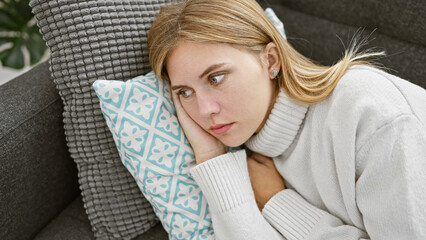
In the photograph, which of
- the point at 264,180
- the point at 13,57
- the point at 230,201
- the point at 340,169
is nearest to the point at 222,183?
the point at 230,201

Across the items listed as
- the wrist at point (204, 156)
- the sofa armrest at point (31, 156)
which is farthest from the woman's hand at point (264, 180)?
the sofa armrest at point (31, 156)

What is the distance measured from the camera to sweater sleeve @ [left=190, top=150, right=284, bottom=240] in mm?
874

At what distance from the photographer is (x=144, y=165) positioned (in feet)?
2.98

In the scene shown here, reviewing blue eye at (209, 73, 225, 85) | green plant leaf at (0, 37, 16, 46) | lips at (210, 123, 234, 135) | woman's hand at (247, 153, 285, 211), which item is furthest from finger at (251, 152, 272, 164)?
green plant leaf at (0, 37, 16, 46)

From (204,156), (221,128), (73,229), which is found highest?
(221,128)

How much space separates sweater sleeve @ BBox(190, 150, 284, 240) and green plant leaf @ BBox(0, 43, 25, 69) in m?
0.95

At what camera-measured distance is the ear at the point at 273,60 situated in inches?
34.1

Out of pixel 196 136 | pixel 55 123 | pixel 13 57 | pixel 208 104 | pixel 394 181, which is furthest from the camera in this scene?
pixel 13 57

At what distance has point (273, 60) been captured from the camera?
884mm

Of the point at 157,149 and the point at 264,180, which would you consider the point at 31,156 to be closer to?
the point at 157,149

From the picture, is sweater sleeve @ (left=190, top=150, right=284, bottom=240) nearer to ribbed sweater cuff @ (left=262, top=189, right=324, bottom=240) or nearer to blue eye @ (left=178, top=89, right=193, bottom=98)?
ribbed sweater cuff @ (left=262, top=189, right=324, bottom=240)

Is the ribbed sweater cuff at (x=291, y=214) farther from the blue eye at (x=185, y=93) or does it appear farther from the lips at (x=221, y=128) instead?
the blue eye at (x=185, y=93)

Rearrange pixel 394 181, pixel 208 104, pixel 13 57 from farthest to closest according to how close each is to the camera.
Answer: pixel 13 57
pixel 208 104
pixel 394 181

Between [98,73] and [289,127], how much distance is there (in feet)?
1.64
